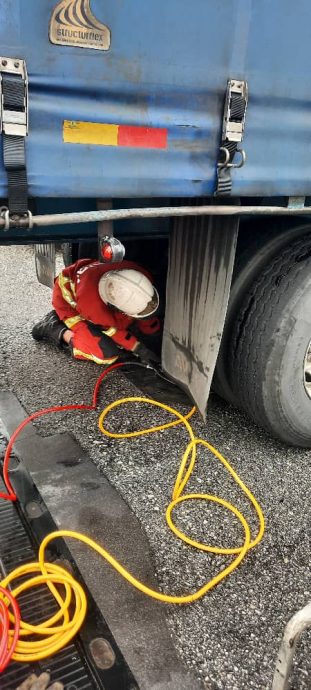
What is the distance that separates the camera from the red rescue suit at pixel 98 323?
308 centimetres

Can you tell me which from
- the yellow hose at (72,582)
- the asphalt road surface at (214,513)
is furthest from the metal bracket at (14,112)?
the asphalt road surface at (214,513)

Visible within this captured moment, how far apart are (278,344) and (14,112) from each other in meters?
1.45

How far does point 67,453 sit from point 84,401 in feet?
1.70

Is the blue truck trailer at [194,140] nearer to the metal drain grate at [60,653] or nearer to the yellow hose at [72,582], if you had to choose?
the yellow hose at [72,582]

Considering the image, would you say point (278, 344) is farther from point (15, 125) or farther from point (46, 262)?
point (46, 262)

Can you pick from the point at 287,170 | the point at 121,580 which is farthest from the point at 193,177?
the point at 121,580

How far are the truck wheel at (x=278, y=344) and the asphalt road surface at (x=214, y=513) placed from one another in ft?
0.90

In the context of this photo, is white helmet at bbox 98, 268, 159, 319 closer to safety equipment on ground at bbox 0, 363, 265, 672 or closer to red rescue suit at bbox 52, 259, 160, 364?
red rescue suit at bbox 52, 259, 160, 364

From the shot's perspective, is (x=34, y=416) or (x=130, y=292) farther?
(x=34, y=416)

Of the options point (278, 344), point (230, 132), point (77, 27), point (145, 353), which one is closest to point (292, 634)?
point (278, 344)

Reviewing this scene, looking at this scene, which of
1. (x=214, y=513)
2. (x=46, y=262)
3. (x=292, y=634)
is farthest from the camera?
(x=46, y=262)

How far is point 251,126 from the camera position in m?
1.83

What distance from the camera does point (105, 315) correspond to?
10.3 feet

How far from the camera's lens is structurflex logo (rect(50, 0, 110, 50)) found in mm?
1430
